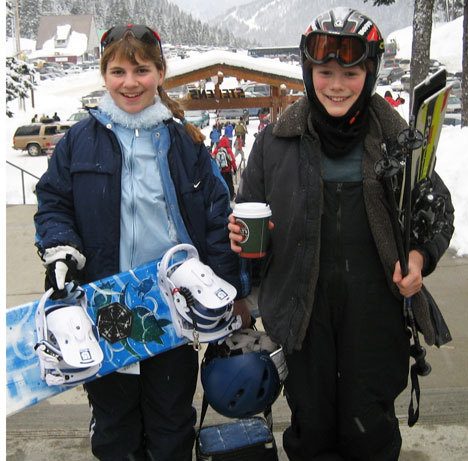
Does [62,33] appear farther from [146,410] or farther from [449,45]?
[146,410]

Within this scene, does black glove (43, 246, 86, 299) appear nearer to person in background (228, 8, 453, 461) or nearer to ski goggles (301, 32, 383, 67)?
person in background (228, 8, 453, 461)

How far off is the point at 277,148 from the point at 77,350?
1060 millimetres

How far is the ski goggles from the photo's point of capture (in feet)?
6.61

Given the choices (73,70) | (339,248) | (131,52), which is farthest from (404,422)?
(73,70)

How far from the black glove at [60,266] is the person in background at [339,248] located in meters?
0.61

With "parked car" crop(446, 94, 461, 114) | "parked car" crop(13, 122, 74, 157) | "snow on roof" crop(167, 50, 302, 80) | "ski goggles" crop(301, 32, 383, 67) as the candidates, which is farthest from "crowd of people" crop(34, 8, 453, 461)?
"parked car" crop(446, 94, 461, 114)

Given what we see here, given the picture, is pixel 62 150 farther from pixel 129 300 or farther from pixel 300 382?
pixel 300 382

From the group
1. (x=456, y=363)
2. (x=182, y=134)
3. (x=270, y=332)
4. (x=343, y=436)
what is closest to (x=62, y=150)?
(x=182, y=134)

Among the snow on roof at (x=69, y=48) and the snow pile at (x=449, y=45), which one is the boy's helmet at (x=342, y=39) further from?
the snow on roof at (x=69, y=48)

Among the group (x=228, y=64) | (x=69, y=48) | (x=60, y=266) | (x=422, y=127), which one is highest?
(x=69, y=48)

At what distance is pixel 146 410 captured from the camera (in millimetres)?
2436

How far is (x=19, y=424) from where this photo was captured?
3131 millimetres

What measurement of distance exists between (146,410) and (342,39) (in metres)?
1.68

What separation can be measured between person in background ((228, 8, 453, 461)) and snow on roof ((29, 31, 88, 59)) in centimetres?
11238
